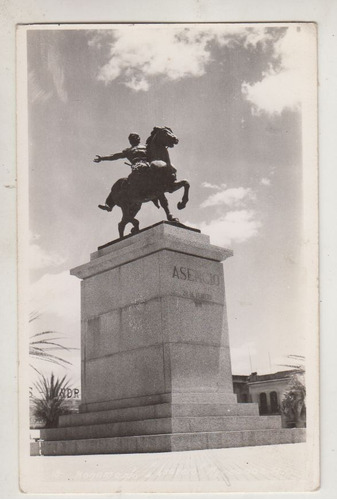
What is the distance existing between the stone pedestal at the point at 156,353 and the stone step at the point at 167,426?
2cm

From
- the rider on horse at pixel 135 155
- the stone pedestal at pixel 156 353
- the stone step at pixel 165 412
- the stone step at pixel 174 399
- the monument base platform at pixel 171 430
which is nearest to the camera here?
the monument base platform at pixel 171 430

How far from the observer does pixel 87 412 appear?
1459cm

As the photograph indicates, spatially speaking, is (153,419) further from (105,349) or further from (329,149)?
(329,149)

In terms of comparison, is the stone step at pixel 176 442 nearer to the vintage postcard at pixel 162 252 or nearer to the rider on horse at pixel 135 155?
the vintage postcard at pixel 162 252

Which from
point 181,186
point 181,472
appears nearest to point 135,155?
point 181,186

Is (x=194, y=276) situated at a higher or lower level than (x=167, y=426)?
higher

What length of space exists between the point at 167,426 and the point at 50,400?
7.42 ft

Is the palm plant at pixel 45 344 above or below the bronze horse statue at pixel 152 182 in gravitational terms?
below

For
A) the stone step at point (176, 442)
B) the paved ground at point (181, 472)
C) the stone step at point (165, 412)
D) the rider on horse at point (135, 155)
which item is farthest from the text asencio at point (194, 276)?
the paved ground at point (181, 472)

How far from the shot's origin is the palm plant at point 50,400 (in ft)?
42.2

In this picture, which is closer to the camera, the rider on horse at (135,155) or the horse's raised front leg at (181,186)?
the horse's raised front leg at (181,186)

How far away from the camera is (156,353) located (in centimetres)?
1352

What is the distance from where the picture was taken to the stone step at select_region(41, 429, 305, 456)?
11.9m

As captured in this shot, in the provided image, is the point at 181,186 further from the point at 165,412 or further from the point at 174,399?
the point at 165,412
